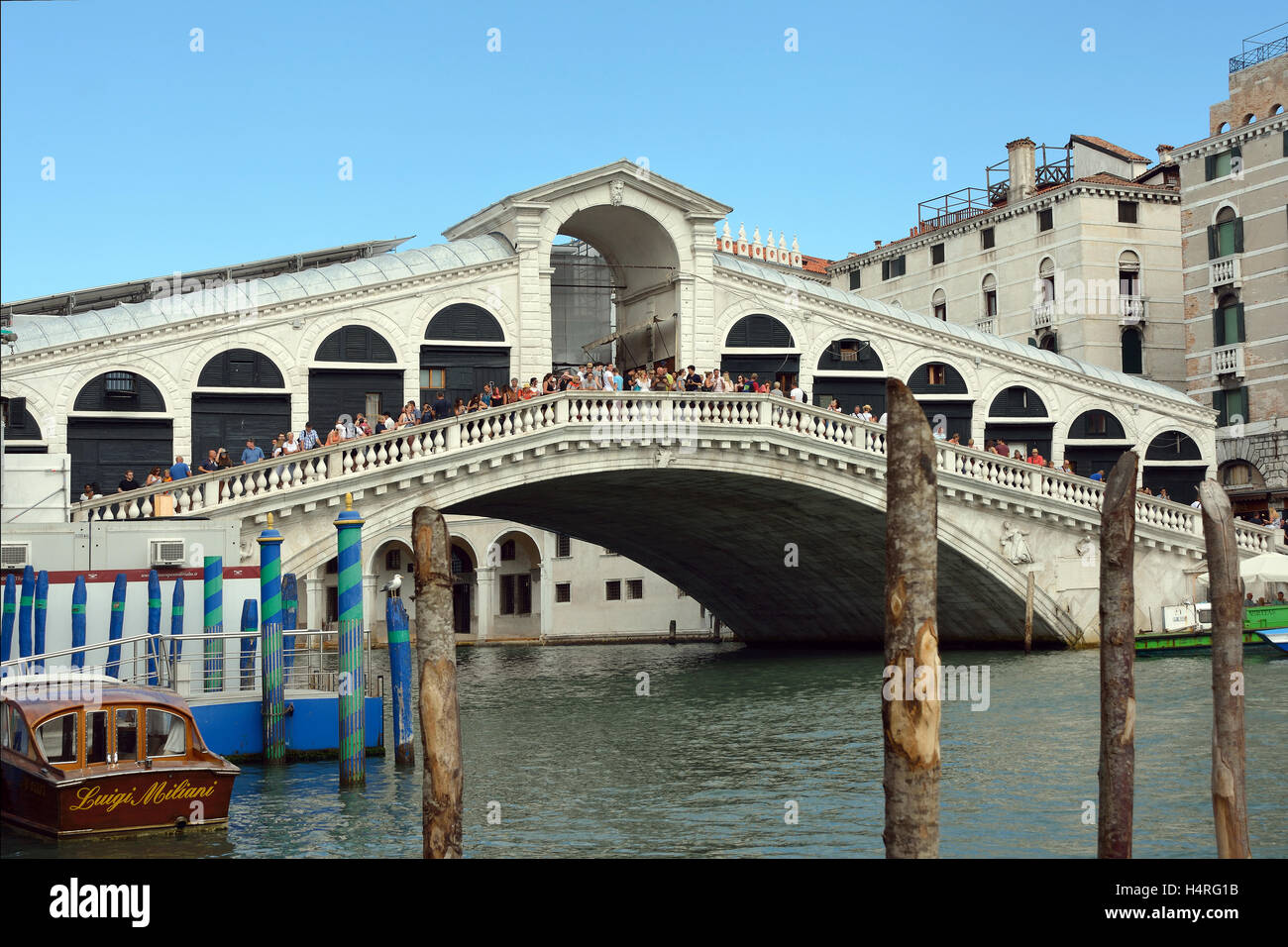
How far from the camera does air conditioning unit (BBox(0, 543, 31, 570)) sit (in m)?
19.4

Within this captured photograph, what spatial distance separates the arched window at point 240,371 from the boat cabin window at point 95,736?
14.9 m

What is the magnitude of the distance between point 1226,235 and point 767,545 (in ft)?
41.8

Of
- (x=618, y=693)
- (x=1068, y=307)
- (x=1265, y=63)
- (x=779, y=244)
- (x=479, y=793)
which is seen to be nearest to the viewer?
(x=479, y=793)

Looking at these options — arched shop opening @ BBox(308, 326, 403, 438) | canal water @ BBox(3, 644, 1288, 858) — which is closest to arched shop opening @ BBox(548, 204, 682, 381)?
arched shop opening @ BBox(308, 326, 403, 438)

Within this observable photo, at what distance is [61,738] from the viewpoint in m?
12.9

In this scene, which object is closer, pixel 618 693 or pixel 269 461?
pixel 269 461

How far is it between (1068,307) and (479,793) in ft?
94.6

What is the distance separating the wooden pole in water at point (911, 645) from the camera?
8.45 metres

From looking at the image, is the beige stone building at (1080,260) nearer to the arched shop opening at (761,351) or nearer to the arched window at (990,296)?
the arched window at (990,296)

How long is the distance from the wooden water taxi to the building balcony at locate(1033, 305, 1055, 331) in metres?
31.8

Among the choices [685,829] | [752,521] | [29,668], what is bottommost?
[685,829]

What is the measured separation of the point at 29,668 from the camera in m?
15.6
